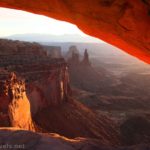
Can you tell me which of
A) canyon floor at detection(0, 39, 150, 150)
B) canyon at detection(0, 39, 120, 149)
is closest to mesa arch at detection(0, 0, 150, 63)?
canyon floor at detection(0, 39, 150, 150)

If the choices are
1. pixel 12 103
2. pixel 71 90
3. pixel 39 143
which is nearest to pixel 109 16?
pixel 39 143

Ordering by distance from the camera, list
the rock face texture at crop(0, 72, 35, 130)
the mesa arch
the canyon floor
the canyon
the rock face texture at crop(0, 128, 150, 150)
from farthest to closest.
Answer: the canyon, the canyon floor, the rock face texture at crop(0, 72, 35, 130), the rock face texture at crop(0, 128, 150, 150), the mesa arch

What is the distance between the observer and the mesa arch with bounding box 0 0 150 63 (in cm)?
614

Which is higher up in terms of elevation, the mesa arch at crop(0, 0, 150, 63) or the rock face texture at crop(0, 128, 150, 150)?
the mesa arch at crop(0, 0, 150, 63)

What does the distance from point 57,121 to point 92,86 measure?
38690mm

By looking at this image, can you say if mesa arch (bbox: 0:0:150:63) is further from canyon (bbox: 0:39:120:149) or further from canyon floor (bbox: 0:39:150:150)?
canyon (bbox: 0:39:120:149)

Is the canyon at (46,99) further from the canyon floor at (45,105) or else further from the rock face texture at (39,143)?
the rock face texture at (39,143)

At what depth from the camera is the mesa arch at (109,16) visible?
6145 mm

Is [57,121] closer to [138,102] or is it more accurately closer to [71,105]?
[71,105]

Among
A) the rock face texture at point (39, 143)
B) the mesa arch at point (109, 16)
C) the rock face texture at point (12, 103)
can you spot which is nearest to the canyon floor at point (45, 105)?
the rock face texture at point (12, 103)

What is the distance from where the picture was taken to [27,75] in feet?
89.3

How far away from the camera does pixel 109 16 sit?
6.69 m

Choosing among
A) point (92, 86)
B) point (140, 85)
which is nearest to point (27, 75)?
point (92, 86)

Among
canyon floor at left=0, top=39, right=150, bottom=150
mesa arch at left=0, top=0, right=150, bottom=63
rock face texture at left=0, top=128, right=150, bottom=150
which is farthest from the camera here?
canyon floor at left=0, top=39, right=150, bottom=150
